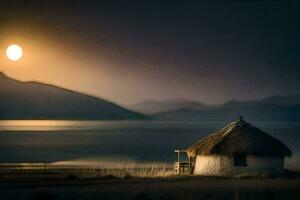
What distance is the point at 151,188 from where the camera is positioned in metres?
22.3

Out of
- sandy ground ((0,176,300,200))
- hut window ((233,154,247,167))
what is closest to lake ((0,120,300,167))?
hut window ((233,154,247,167))

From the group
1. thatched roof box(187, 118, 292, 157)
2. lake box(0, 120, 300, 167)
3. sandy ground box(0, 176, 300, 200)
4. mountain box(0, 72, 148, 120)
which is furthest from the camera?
mountain box(0, 72, 148, 120)

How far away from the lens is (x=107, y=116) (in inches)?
6939

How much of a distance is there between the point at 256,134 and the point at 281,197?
275 inches

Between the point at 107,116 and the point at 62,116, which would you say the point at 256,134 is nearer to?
the point at 107,116

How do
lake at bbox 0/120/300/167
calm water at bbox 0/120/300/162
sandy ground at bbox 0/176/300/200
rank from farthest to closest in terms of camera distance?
calm water at bbox 0/120/300/162
lake at bbox 0/120/300/167
sandy ground at bbox 0/176/300/200

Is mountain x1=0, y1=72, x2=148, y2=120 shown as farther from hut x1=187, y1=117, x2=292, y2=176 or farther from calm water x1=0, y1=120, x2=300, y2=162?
hut x1=187, y1=117, x2=292, y2=176

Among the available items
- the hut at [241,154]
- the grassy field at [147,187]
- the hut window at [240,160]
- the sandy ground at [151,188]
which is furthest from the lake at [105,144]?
the sandy ground at [151,188]

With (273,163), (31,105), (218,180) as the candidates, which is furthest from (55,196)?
(31,105)

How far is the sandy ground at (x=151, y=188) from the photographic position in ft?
67.8

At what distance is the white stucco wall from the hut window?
0.30ft

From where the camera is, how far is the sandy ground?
20672 millimetres

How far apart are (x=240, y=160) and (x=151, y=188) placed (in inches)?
222

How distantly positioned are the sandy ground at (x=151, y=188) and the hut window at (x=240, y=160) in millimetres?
1326
